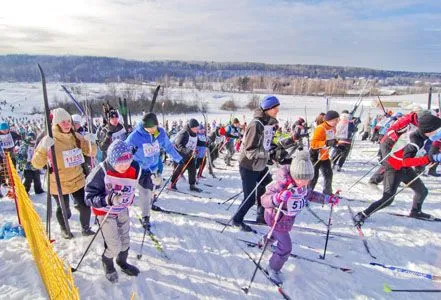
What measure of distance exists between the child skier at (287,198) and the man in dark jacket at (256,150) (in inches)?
51.2

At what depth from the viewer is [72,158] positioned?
15.0 ft

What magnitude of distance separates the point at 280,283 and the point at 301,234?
64.7 inches

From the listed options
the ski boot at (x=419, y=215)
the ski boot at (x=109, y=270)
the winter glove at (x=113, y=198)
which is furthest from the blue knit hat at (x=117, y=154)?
the ski boot at (x=419, y=215)

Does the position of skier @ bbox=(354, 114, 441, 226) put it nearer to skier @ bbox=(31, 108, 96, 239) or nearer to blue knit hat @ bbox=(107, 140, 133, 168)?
blue knit hat @ bbox=(107, 140, 133, 168)

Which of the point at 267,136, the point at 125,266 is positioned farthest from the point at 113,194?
the point at 267,136

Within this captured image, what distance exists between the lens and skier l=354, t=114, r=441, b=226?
5043mm

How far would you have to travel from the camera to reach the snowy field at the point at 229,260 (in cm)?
365

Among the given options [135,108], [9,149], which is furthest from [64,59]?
[9,149]

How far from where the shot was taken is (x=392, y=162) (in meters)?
5.41

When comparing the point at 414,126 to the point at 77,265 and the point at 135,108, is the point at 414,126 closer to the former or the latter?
the point at 77,265

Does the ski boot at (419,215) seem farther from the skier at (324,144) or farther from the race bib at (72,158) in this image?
the race bib at (72,158)

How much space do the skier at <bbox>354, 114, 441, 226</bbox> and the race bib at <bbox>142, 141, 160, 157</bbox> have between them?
12.6ft

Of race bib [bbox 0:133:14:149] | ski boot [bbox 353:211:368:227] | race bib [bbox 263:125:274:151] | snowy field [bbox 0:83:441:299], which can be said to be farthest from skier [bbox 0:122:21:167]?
ski boot [bbox 353:211:368:227]

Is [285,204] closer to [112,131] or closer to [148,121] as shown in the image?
[148,121]
